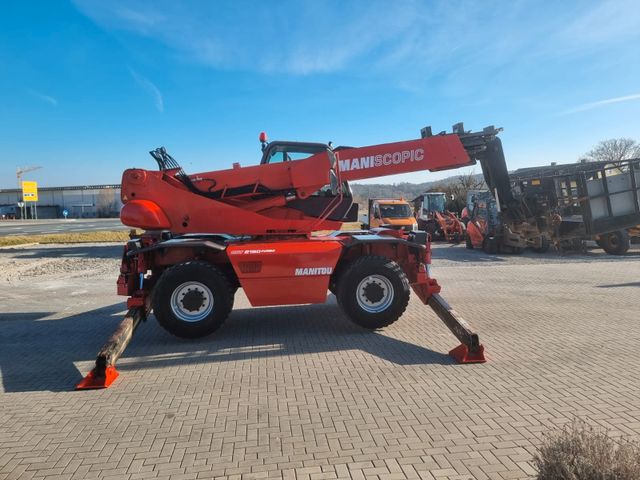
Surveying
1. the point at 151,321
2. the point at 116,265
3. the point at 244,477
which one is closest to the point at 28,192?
the point at 116,265

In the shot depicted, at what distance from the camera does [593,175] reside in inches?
638

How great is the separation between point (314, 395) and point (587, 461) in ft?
8.82

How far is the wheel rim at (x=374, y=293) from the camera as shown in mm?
6867

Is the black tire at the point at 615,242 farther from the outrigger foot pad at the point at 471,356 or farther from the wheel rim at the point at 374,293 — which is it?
the outrigger foot pad at the point at 471,356

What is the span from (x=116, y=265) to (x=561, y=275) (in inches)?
570

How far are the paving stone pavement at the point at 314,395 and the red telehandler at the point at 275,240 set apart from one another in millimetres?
566

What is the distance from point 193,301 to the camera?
21.6 ft

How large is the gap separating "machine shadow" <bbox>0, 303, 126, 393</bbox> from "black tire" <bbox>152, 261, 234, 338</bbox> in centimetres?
110

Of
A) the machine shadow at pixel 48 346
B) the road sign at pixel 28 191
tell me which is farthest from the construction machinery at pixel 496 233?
the road sign at pixel 28 191

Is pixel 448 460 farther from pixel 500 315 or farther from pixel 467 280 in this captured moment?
pixel 467 280

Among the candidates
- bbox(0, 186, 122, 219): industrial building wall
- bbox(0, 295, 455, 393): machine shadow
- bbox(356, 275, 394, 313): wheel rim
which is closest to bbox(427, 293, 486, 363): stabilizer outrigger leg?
bbox(0, 295, 455, 393): machine shadow

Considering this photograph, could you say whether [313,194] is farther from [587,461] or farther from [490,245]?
[490,245]

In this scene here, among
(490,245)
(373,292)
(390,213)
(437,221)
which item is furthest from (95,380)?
(437,221)

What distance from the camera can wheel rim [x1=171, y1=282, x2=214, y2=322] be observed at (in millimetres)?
6574
